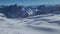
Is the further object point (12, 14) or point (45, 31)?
point (12, 14)

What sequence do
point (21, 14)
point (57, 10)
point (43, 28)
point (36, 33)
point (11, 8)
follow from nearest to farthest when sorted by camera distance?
point (36, 33) < point (43, 28) < point (57, 10) < point (21, 14) < point (11, 8)

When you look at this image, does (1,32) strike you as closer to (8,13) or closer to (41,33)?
(41,33)

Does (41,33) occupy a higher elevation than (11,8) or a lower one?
lower

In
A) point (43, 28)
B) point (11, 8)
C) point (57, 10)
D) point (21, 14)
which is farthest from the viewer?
point (11, 8)

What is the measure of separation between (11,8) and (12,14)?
0.33 metres

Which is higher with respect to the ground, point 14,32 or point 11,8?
point 11,8

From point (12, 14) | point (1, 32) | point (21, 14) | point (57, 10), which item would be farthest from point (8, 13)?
point (1, 32)

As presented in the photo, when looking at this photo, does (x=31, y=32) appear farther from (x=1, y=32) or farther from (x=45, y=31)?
(x=1, y=32)

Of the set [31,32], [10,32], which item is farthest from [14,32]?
[31,32]

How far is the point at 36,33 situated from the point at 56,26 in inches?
15.2

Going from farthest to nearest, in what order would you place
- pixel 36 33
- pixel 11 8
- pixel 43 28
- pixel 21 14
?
pixel 11 8
pixel 21 14
pixel 43 28
pixel 36 33

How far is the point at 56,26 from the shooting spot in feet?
7.96

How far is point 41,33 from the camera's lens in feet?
7.36

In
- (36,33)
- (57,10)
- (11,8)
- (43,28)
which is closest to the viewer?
(36,33)
